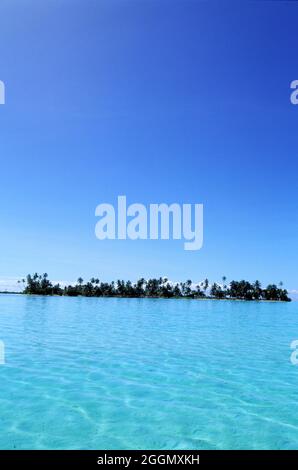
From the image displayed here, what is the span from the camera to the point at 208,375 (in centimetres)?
1302

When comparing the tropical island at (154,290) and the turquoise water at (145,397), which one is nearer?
the turquoise water at (145,397)

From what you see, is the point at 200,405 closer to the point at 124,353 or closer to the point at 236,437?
the point at 236,437

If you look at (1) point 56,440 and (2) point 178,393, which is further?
(2) point 178,393

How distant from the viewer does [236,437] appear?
765 cm

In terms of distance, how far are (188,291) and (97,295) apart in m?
45.9

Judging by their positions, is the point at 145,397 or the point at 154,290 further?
the point at 154,290

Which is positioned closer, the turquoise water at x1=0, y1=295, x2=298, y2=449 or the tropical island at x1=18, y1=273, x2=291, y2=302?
the turquoise water at x1=0, y1=295, x2=298, y2=449

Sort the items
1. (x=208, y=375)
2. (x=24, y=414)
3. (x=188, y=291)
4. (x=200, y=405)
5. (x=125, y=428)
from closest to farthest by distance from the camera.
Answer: (x=125, y=428), (x=24, y=414), (x=200, y=405), (x=208, y=375), (x=188, y=291)
